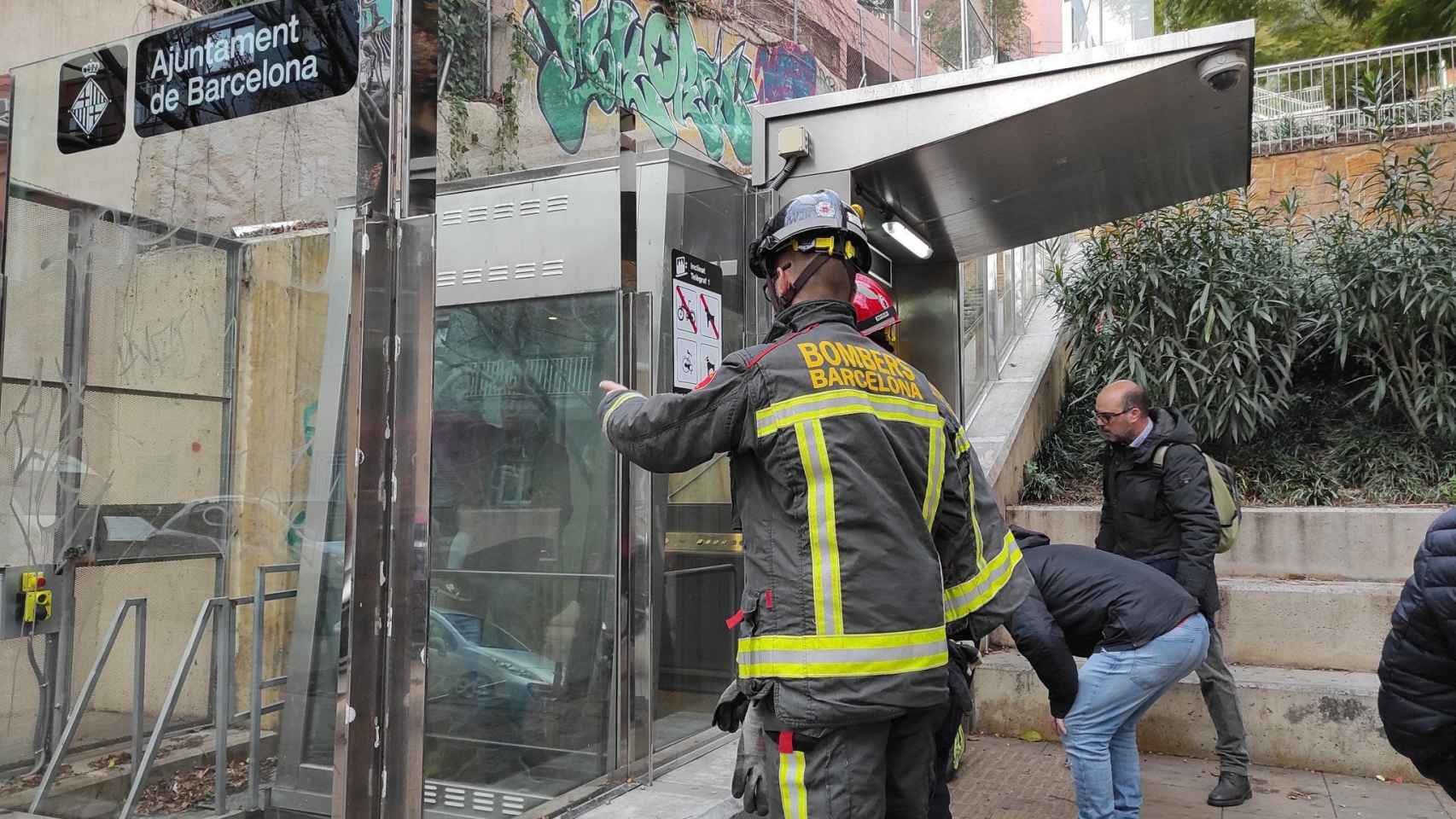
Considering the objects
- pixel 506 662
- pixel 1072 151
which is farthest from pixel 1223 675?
pixel 506 662

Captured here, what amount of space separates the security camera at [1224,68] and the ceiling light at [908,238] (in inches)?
76.0

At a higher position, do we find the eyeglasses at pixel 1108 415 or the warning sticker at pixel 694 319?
the warning sticker at pixel 694 319

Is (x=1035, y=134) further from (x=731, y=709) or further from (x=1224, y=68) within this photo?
(x=731, y=709)

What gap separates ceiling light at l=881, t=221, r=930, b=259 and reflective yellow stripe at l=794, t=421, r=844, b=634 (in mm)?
4161

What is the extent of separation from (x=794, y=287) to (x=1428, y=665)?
166 centimetres

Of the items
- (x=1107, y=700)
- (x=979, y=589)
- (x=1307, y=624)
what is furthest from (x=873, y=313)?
(x=1307, y=624)

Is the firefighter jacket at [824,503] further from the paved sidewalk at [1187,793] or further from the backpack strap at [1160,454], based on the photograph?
the paved sidewalk at [1187,793]

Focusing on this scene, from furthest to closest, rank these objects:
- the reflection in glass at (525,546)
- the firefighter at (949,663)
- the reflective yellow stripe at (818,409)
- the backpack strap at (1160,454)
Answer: the backpack strap at (1160,454) < the reflection in glass at (525,546) < the firefighter at (949,663) < the reflective yellow stripe at (818,409)

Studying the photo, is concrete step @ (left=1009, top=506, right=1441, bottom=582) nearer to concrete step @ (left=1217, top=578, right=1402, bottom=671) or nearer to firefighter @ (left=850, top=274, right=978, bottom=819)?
concrete step @ (left=1217, top=578, right=1402, bottom=671)

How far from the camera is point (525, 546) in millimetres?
4375

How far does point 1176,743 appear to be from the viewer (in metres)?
5.53

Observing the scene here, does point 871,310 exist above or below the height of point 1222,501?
above

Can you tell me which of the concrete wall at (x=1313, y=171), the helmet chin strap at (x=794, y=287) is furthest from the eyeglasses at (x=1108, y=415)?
the concrete wall at (x=1313, y=171)

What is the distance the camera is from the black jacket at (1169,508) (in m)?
4.70
